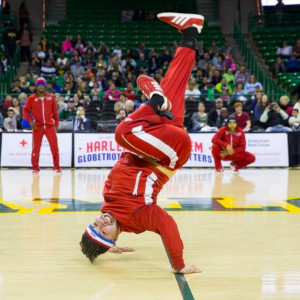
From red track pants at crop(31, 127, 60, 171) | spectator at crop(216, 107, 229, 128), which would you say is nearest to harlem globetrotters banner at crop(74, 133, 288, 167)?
spectator at crop(216, 107, 229, 128)

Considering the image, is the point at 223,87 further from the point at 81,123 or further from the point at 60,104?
the point at 81,123

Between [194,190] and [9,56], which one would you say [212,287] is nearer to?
[194,190]

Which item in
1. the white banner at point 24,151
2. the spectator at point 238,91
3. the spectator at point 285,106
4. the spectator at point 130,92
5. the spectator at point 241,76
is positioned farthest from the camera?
the spectator at point 241,76

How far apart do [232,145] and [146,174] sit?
875cm

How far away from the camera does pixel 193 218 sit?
25.8ft

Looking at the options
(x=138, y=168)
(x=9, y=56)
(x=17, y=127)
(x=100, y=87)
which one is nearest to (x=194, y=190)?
(x=138, y=168)

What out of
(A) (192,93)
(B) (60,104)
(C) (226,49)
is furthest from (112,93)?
(C) (226,49)

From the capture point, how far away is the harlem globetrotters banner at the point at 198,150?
15.4 meters

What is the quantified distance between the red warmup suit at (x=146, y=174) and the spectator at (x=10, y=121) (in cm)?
1115

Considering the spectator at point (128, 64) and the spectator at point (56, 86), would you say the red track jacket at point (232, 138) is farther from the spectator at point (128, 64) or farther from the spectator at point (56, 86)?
the spectator at point (128, 64)

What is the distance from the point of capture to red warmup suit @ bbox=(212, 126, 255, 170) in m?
14.0

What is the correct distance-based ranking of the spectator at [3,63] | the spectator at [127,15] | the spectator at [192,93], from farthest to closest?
1. the spectator at [127,15]
2. the spectator at [3,63]
3. the spectator at [192,93]

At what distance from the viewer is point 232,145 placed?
14.1 metres

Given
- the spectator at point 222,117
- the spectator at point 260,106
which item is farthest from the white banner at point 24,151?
the spectator at point 260,106
